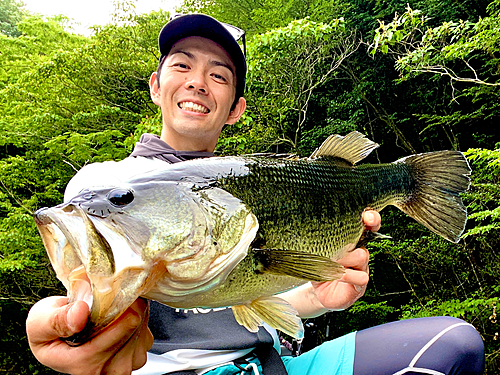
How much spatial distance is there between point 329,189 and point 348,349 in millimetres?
1145

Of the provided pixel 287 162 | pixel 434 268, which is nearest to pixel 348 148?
pixel 287 162

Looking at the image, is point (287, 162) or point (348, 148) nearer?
point (287, 162)

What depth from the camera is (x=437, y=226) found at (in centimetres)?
185

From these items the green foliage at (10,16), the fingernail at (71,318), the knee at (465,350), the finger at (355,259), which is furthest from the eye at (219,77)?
the green foliage at (10,16)

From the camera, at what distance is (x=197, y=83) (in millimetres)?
2162

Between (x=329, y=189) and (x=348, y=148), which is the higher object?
(x=348, y=148)

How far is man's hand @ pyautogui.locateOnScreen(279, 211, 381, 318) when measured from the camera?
63.8 inches

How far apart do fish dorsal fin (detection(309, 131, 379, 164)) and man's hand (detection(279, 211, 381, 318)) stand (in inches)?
12.2

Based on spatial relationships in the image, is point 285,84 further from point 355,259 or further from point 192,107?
point 355,259

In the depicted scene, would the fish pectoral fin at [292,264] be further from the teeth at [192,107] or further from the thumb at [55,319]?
the teeth at [192,107]

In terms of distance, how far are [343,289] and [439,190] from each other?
755mm

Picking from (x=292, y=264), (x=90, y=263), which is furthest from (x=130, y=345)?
(x=292, y=264)

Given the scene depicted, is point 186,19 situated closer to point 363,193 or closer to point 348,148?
point 348,148

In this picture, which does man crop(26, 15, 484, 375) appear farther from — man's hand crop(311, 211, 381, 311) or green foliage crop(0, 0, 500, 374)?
green foliage crop(0, 0, 500, 374)
